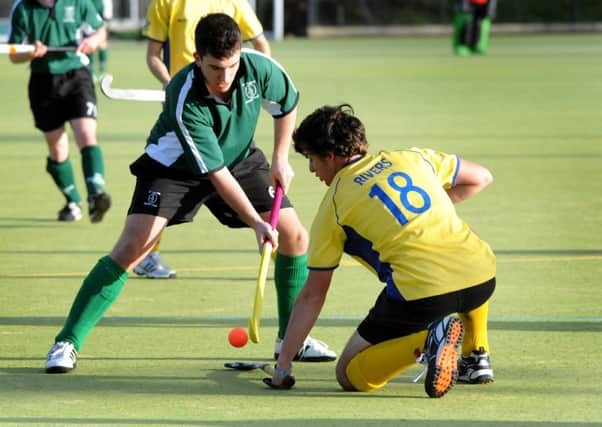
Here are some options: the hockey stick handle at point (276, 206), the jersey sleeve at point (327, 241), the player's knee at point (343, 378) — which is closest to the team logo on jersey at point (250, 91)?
the hockey stick handle at point (276, 206)

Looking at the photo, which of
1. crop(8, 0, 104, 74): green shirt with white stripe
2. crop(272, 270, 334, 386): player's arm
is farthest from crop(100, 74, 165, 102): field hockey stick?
crop(8, 0, 104, 74): green shirt with white stripe

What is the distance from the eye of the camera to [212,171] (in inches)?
199

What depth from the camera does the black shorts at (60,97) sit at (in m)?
9.01

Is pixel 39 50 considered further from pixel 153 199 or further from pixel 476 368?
pixel 476 368

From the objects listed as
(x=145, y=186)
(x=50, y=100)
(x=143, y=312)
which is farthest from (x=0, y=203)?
(x=145, y=186)

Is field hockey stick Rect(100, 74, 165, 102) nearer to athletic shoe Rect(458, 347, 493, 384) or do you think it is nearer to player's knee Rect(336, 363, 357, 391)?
player's knee Rect(336, 363, 357, 391)

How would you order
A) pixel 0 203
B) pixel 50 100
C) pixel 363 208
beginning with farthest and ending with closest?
pixel 0 203 → pixel 50 100 → pixel 363 208

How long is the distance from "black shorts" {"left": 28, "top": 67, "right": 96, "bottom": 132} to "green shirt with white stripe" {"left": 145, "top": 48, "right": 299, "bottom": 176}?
3.69m

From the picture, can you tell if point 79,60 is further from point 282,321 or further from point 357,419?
point 357,419

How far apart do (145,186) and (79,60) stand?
4.01 meters

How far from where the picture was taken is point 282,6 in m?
38.9

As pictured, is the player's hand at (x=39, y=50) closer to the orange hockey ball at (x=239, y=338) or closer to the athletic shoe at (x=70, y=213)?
the athletic shoe at (x=70, y=213)

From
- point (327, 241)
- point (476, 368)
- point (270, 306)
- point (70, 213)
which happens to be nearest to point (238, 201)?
point (327, 241)

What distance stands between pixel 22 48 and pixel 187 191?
3.47m
